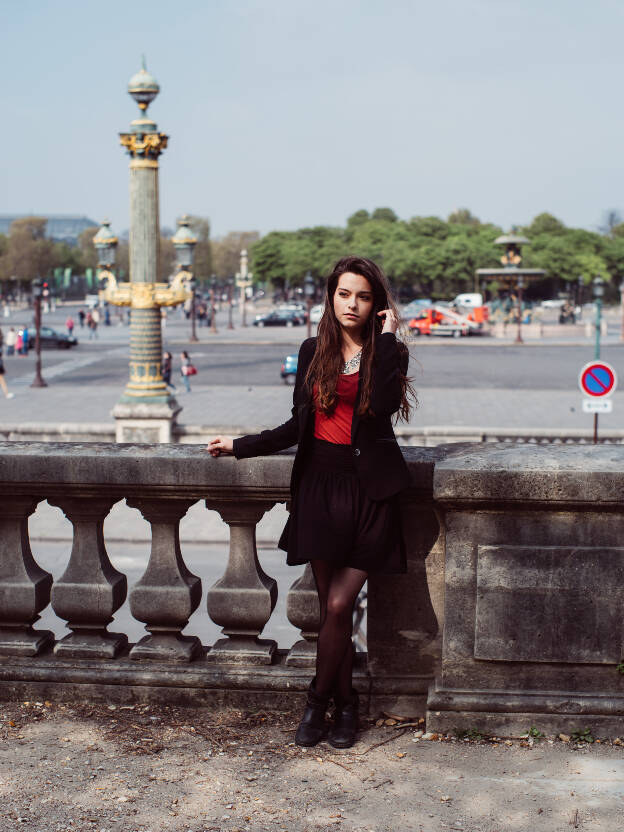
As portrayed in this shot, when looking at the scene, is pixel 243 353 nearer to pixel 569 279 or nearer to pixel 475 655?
pixel 475 655

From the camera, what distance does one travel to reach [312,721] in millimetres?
3699

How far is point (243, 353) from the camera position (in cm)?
5281

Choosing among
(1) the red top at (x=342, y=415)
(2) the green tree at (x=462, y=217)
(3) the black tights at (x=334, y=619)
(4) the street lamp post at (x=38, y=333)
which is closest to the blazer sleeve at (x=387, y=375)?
(1) the red top at (x=342, y=415)

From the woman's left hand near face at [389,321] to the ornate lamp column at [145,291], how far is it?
681 inches

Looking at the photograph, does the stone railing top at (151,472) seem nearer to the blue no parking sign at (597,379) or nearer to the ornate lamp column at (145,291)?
the blue no parking sign at (597,379)

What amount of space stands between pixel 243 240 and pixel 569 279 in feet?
268

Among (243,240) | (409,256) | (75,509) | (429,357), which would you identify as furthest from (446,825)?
(243,240)

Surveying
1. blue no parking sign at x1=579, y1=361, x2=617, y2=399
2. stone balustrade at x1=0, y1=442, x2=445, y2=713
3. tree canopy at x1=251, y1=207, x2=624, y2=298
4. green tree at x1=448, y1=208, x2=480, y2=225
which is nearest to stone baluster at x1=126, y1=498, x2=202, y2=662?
stone balustrade at x1=0, y1=442, x2=445, y2=713

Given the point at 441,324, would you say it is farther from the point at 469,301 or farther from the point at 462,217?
the point at 462,217

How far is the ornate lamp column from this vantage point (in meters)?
20.9

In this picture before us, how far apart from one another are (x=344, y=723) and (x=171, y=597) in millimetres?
837

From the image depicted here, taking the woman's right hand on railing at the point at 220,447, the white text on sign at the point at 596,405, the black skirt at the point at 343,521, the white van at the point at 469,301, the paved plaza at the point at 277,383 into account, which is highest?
the white van at the point at 469,301

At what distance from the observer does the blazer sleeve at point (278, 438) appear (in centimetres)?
378

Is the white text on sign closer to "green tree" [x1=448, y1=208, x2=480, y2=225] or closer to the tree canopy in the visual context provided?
the tree canopy
